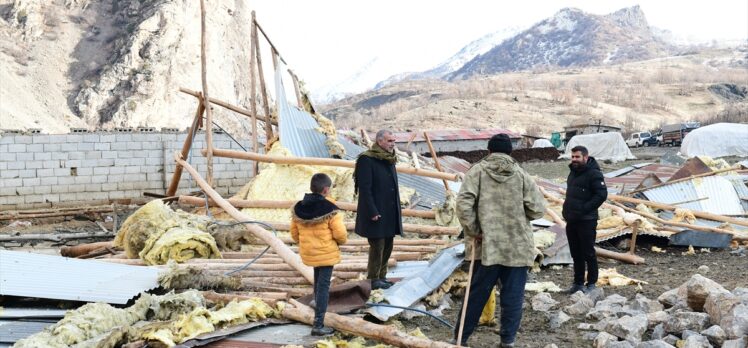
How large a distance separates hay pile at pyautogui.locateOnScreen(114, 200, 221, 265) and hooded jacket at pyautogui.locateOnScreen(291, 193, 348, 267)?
9.29 feet

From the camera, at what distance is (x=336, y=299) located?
16.9 ft

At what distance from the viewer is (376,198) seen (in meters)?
5.54

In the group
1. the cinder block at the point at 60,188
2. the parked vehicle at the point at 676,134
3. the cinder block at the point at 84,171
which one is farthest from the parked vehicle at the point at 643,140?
the cinder block at the point at 60,188

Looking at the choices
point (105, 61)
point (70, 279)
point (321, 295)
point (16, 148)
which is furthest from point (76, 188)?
point (105, 61)

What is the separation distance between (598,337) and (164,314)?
301cm

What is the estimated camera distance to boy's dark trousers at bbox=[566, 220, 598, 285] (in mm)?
6062

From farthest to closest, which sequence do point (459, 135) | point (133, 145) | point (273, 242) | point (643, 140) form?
1. point (643, 140)
2. point (459, 135)
3. point (133, 145)
4. point (273, 242)

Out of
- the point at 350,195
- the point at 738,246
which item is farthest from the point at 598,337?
the point at 738,246

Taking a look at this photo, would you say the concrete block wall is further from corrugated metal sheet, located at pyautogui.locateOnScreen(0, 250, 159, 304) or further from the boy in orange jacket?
the boy in orange jacket

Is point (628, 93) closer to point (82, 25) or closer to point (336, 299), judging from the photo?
point (82, 25)

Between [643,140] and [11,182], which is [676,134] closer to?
[643,140]

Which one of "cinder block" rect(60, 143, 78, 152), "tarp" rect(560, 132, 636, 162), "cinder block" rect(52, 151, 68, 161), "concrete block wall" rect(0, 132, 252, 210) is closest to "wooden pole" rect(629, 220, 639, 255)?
"concrete block wall" rect(0, 132, 252, 210)

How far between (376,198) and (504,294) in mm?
1536

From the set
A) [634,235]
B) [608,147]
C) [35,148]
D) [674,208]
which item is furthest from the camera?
[608,147]
